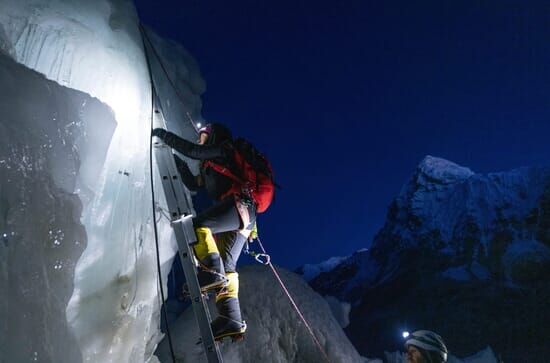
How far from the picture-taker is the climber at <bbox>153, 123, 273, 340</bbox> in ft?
12.8

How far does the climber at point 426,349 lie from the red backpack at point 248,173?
7.63 ft

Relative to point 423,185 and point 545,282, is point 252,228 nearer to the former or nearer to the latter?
point 545,282

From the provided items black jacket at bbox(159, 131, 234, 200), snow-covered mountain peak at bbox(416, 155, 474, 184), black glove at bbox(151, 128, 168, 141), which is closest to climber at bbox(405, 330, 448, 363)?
black jacket at bbox(159, 131, 234, 200)

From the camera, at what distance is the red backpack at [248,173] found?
4.55 m

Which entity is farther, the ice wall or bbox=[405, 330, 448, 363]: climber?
bbox=[405, 330, 448, 363]: climber

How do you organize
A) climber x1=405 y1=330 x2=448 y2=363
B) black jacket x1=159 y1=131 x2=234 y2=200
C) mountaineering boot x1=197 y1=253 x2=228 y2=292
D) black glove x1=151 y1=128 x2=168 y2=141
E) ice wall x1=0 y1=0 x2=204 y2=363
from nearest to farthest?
1. ice wall x1=0 y1=0 x2=204 y2=363
2. climber x1=405 y1=330 x2=448 y2=363
3. mountaineering boot x1=197 y1=253 x2=228 y2=292
4. black jacket x1=159 y1=131 x2=234 y2=200
5. black glove x1=151 y1=128 x2=168 y2=141

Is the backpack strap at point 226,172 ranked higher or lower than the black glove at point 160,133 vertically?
lower

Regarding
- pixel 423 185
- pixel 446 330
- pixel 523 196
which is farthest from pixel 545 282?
Result: pixel 423 185

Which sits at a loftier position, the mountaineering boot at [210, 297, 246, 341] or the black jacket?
the black jacket

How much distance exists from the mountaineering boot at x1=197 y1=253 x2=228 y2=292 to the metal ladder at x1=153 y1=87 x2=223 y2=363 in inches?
5.8

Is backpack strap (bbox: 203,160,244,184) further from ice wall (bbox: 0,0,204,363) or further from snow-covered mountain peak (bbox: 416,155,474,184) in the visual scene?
snow-covered mountain peak (bbox: 416,155,474,184)

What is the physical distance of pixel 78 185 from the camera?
15.0 feet

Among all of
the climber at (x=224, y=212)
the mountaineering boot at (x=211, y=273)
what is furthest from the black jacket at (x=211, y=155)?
the mountaineering boot at (x=211, y=273)

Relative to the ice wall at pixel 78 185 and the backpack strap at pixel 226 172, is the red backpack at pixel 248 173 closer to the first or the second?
the backpack strap at pixel 226 172
